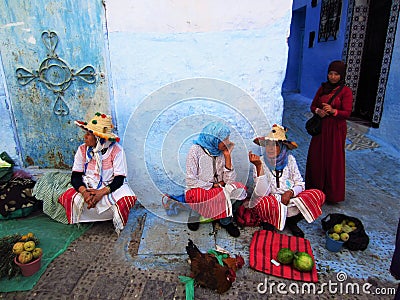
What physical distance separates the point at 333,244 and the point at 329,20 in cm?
630

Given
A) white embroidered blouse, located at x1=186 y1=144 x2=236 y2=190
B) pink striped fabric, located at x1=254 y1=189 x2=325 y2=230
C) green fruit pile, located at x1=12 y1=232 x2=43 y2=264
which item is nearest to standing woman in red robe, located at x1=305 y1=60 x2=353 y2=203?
pink striped fabric, located at x1=254 y1=189 x2=325 y2=230

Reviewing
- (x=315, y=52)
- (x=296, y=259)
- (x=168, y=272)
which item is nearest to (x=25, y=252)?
(x=168, y=272)

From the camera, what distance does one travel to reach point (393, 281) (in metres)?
2.45

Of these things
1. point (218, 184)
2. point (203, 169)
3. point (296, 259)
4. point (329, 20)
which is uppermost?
point (329, 20)

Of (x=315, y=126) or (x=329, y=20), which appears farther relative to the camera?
(x=329, y=20)

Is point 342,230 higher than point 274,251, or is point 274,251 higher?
point 342,230

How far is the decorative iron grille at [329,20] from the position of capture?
6.87m

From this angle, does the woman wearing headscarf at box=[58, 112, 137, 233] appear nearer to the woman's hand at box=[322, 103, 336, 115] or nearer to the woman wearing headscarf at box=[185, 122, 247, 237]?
the woman wearing headscarf at box=[185, 122, 247, 237]

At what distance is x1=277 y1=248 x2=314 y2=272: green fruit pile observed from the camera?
8.11 feet

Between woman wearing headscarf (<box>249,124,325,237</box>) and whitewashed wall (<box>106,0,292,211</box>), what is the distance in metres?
0.38

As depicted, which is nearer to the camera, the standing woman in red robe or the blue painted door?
the blue painted door

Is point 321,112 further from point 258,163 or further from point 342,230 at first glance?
point 342,230

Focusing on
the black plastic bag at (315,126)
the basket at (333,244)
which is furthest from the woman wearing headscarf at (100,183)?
the black plastic bag at (315,126)

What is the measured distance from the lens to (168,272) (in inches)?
100
